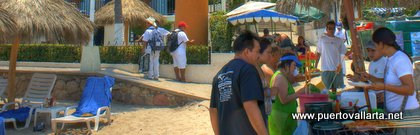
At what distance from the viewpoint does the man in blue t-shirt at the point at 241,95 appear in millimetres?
→ 2686

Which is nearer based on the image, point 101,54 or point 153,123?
point 153,123

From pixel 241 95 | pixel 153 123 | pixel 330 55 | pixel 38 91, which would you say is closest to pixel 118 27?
pixel 38 91

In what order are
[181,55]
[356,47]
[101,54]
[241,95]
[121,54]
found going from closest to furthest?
[241,95]
[356,47]
[181,55]
[121,54]
[101,54]

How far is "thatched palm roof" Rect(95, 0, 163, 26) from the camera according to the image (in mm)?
19266

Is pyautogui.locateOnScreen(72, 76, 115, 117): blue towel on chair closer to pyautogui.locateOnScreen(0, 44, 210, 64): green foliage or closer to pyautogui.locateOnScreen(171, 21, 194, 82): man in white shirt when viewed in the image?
pyautogui.locateOnScreen(171, 21, 194, 82): man in white shirt

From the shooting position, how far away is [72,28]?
854cm

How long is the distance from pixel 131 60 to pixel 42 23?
13.5 feet

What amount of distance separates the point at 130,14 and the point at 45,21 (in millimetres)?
11284

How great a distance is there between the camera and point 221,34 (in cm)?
1165

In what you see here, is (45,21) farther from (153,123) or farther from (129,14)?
(129,14)

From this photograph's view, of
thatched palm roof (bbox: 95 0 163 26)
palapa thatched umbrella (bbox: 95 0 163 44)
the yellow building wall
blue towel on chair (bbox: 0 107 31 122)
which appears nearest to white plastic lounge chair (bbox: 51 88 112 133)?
blue towel on chair (bbox: 0 107 31 122)

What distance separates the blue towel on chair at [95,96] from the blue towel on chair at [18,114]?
1.07 m

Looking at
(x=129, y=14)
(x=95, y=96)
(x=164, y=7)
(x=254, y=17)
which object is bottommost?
(x=95, y=96)

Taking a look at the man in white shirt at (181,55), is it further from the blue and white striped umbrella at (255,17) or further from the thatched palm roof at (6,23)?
the thatched palm roof at (6,23)
